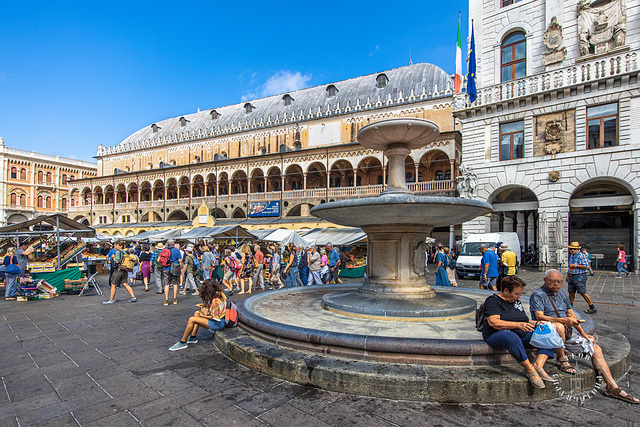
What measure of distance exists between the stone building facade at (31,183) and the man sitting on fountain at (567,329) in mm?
61962

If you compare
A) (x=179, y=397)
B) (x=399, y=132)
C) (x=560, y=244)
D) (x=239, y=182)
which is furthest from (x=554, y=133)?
(x=239, y=182)

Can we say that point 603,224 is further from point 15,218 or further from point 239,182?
point 15,218

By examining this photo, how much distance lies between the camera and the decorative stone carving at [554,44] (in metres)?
18.4

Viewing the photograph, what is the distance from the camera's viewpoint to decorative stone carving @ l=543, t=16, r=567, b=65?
18.4 meters

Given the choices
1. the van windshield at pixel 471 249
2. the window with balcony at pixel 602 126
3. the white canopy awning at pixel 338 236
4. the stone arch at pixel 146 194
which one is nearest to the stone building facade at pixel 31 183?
the stone arch at pixel 146 194

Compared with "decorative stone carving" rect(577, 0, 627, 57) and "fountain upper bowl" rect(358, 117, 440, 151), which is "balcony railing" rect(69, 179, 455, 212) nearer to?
"decorative stone carving" rect(577, 0, 627, 57)

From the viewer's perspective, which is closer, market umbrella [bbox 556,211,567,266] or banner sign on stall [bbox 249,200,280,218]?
market umbrella [bbox 556,211,567,266]

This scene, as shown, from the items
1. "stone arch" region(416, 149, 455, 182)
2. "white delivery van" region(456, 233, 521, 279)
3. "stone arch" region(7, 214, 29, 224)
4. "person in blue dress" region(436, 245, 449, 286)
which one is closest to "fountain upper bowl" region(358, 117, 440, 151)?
"person in blue dress" region(436, 245, 449, 286)

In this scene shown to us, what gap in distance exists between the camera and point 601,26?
691 inches

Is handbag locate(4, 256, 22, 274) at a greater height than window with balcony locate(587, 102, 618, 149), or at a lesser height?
lesser

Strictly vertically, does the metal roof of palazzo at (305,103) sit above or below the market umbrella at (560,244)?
above

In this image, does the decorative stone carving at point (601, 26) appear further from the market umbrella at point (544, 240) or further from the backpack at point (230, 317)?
the backpack at point (230, 317)

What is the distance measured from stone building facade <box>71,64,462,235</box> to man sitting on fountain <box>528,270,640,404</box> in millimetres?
22935

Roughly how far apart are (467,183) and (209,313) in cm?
1890
